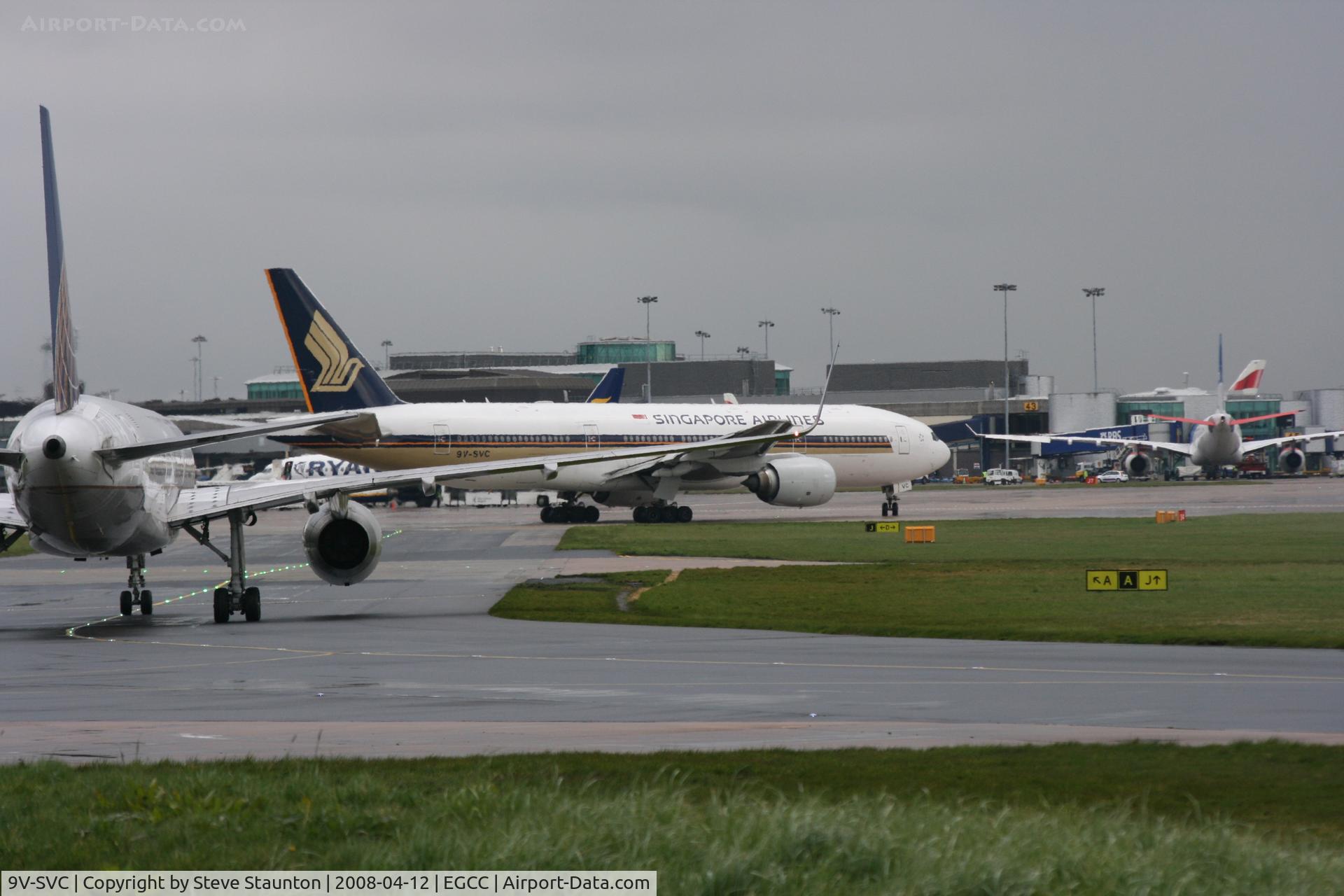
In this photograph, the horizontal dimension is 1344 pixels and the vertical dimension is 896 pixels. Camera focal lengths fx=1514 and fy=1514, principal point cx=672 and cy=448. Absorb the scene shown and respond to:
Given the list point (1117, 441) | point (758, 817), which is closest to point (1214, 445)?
point (1117, 441)

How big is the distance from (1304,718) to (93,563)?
121 ft

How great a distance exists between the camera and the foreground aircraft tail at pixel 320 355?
50.4 m

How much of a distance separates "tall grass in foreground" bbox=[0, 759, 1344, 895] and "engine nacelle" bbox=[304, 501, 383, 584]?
14.8 meters

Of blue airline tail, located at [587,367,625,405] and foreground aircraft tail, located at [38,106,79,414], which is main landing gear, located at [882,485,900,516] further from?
foreground aircraft tail, located at [38,106,79,414]

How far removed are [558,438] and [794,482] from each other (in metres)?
8.45

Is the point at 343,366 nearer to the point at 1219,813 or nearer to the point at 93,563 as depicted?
the point at 93,563

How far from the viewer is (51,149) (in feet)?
71.5

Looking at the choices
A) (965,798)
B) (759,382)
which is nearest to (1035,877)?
(965,798)

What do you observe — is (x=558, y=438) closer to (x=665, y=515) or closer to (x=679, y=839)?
Result: (x=665, y=515)

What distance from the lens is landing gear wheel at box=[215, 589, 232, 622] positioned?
23.6m

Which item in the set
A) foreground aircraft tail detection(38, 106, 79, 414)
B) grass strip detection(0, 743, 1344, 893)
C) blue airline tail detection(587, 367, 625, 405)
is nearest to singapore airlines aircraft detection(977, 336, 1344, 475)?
blue airline tail detection(587, 367, 625, 405)

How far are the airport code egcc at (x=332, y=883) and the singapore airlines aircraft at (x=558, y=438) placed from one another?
1619 inches

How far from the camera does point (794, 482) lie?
51.2m

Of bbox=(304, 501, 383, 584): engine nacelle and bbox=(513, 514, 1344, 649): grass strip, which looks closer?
bbox=(513, 514, 1344, 649): grass strip
